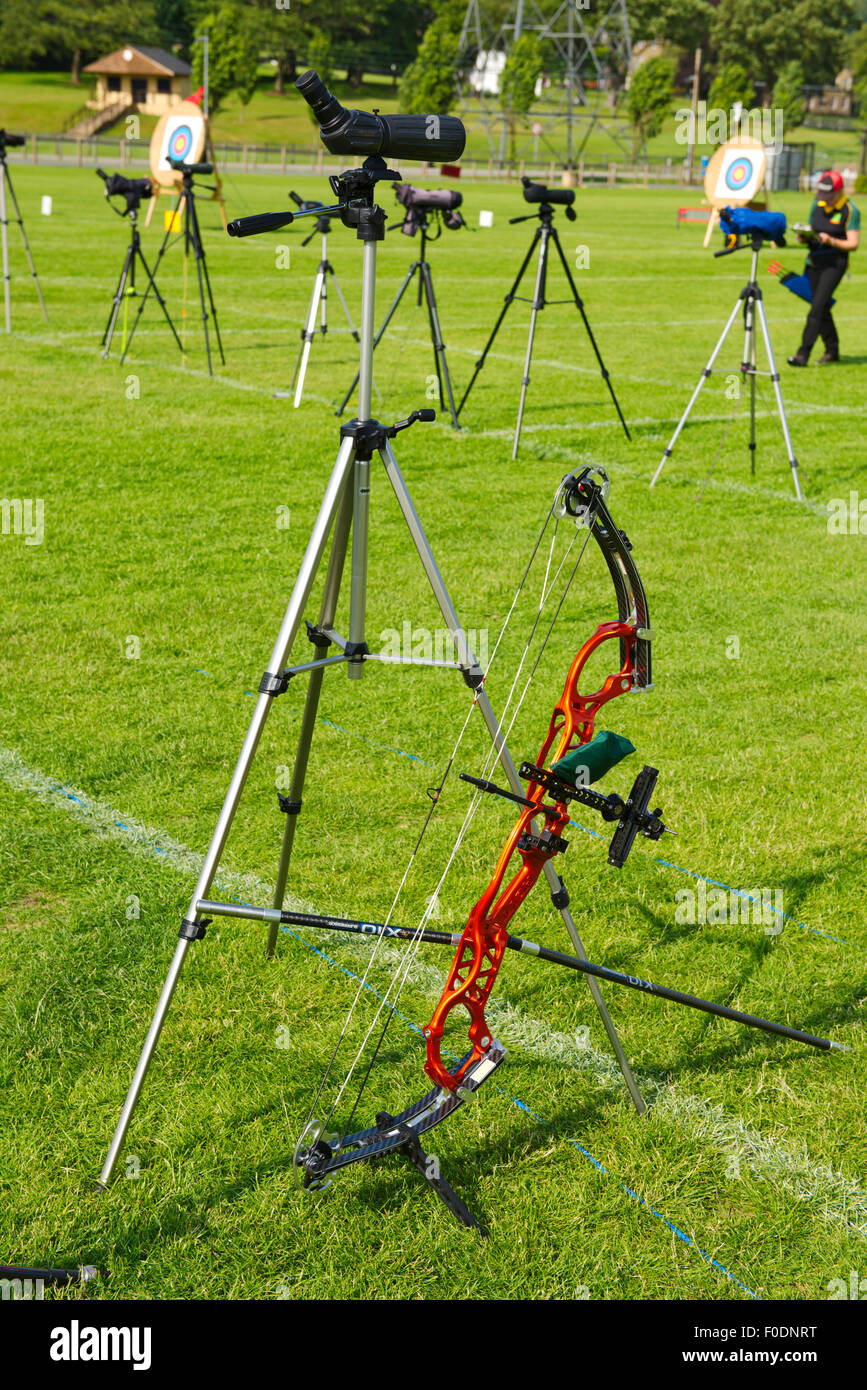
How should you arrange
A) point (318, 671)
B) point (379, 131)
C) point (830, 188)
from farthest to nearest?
point (830, 188), point (318, 671), point (379, 131)

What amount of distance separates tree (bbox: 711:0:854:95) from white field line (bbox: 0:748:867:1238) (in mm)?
120368

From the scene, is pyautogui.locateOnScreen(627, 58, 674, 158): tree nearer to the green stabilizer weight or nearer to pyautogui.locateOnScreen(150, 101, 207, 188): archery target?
pyautogui.locateOnScreen(150, 101, 207, 188): archery target

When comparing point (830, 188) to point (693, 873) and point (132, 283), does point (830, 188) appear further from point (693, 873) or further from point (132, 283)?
point (693, 873)

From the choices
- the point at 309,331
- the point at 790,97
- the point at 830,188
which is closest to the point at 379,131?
the point at 309,331

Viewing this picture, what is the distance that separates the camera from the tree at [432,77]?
76188 millimetres

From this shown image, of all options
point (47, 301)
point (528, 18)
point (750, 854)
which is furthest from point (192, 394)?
point (528, 18)

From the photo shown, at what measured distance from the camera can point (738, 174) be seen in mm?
32594

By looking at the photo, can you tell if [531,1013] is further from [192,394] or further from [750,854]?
[192,394]

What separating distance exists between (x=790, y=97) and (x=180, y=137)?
77303mm

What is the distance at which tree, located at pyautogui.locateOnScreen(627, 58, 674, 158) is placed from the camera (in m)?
79.1

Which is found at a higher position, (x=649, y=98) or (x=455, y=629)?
(x=649, y=98)

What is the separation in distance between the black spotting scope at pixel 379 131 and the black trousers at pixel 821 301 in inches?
609

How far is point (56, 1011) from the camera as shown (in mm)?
4305
